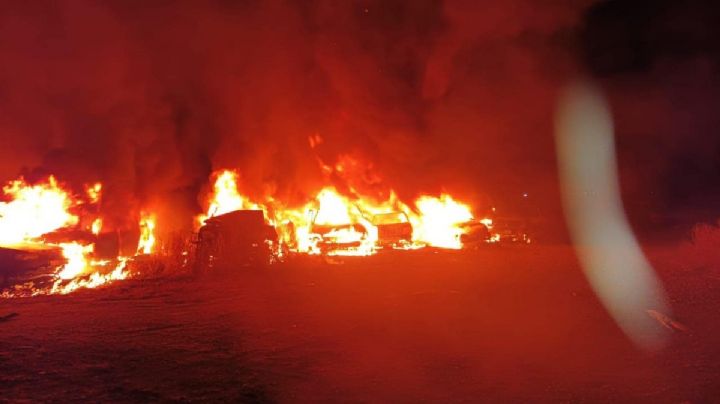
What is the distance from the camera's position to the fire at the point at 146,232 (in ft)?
70.7

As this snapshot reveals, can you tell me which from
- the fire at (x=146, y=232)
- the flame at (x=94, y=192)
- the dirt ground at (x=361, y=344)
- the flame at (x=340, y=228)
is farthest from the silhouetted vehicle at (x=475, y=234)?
the flame at (x=94, y=192)

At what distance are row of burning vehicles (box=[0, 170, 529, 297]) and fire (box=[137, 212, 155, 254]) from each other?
0.05 meters

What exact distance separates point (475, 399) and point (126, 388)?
378 cm

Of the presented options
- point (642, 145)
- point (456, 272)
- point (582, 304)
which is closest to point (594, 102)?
point (642, 145)

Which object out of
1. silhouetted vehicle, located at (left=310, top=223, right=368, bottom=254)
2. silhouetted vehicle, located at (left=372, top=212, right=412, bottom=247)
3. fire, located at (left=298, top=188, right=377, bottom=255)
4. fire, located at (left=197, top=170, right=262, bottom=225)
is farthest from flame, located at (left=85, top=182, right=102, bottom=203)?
silhouetted vehicle, located at (left=372, top=212, right=412, bottom=247)

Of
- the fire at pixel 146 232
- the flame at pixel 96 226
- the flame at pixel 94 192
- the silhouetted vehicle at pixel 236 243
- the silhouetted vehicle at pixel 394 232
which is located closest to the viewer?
the silhouetted vehicle at pixel 236 243

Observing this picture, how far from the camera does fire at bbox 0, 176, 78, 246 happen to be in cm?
1916

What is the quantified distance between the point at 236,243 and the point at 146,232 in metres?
8.24

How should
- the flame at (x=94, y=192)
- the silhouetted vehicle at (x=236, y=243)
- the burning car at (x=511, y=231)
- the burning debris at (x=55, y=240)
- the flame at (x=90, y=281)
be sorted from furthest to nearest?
the flame at (x=94, y=192), the burning car at (x=511, y=231), the silhouetted vehicle at (x=236, y=243), the burning debris at (x=55, y=240), the flame at (x=90, y=281)

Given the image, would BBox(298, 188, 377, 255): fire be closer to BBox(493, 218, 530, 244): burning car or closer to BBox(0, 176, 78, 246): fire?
BBox(493, 218, 530, 244): burning car

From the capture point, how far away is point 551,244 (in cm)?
1922

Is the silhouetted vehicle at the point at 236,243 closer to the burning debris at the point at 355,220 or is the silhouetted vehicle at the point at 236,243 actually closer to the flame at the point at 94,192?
the burning debris at the point at 355,220

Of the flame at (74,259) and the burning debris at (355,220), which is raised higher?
the burning debris at (355,220)

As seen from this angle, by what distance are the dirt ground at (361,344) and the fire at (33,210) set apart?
33.8 ft
